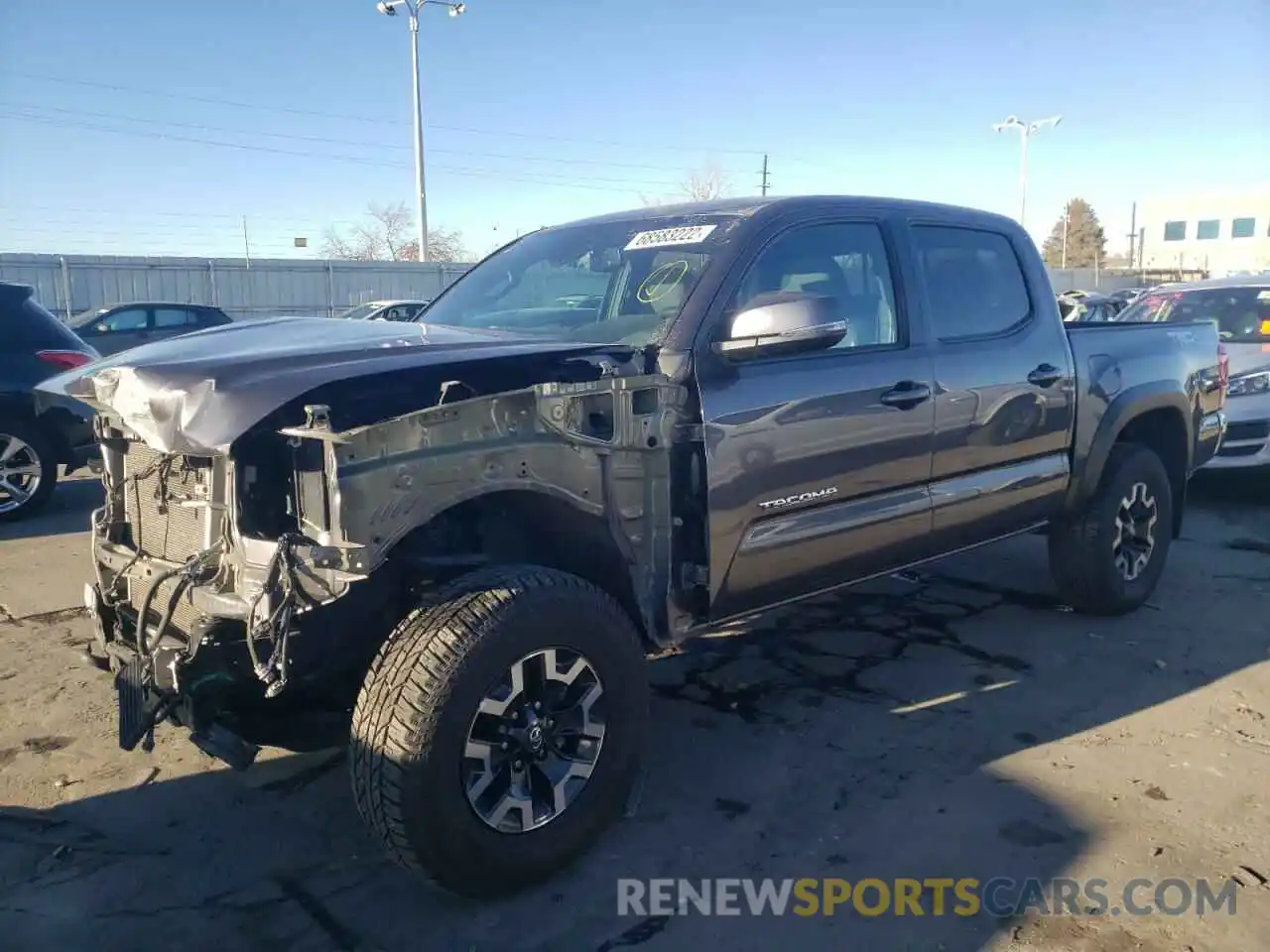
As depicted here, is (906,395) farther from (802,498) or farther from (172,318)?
(172,318)

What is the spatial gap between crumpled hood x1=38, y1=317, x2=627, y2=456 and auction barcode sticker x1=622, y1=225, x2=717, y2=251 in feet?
2.26

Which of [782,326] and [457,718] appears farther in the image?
[782,326]

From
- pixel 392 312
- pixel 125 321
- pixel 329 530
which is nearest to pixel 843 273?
pixel 329 530

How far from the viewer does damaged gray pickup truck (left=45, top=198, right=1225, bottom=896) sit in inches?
102

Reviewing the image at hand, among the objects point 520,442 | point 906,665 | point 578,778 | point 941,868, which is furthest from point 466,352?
point 906,665

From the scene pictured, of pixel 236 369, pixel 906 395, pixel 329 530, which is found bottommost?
pixel 329 530

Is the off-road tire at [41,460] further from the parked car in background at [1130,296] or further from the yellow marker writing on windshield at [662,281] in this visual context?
the parked car in background at [1130,296]

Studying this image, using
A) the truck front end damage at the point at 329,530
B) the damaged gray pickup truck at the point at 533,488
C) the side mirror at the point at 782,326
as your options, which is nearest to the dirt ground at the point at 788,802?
the damaged gray pickup truck at the point at 533,488

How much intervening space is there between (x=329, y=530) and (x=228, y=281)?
25190mm

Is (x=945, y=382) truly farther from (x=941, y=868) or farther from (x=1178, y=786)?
(x=941, y=868)

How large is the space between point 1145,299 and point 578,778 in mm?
9292

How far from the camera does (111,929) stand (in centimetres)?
266

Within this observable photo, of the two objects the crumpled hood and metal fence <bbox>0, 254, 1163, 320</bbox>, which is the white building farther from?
the crumpled hood

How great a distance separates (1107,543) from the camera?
4953mm
